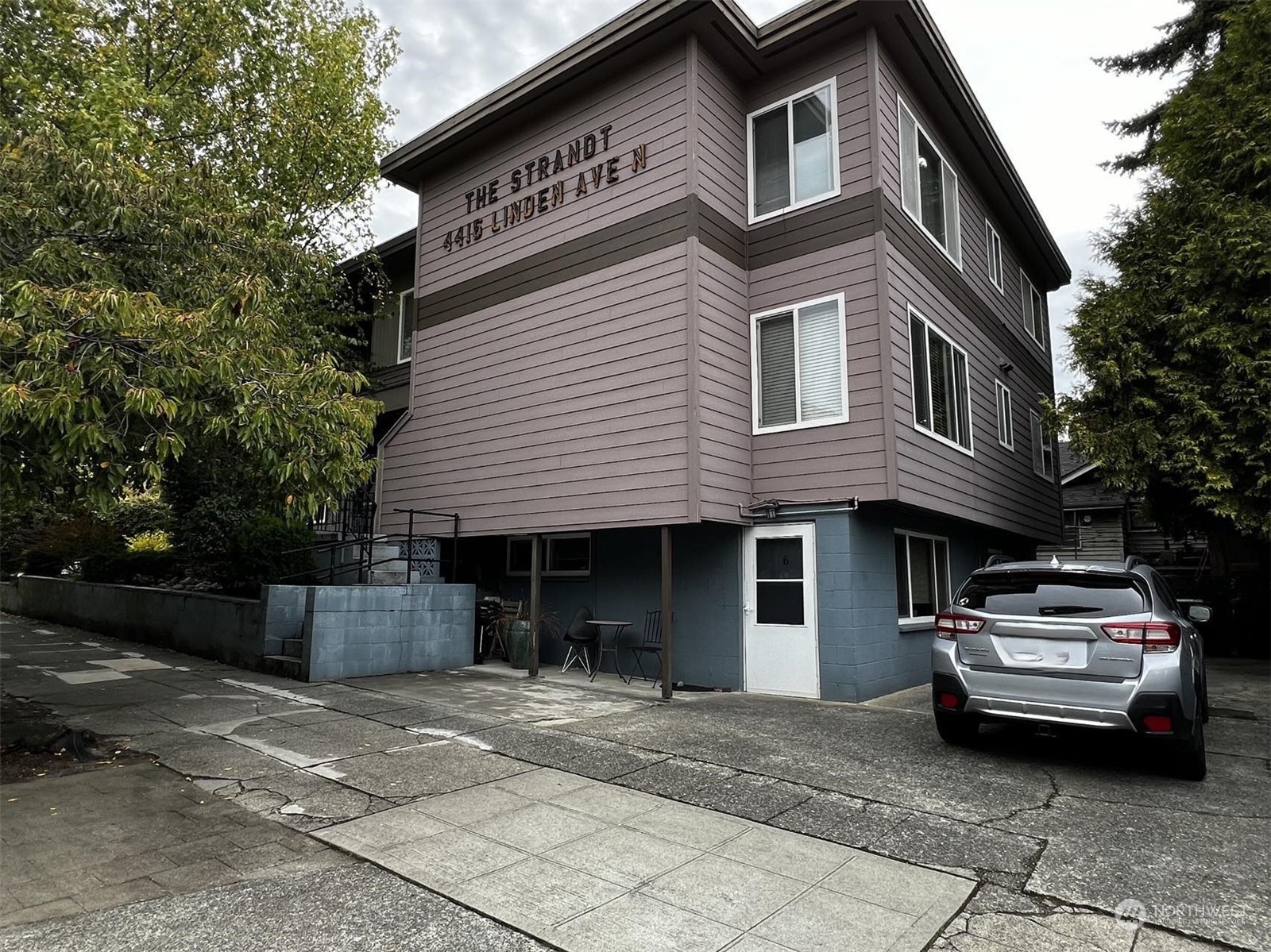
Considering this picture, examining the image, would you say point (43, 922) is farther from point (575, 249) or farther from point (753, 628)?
point (575, 249)

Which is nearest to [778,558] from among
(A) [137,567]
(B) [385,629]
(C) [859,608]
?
(C) [859,608]

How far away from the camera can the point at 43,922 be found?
127 inches

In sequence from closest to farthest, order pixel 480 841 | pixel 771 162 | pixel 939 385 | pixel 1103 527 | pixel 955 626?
pixel 480 841
pixel 955 626
pixel 771 162
pixel 939 385
pixel 1103 527

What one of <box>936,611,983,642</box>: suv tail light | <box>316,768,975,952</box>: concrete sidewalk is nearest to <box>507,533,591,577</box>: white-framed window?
<box>936,611,983,642</box>: suv tail light

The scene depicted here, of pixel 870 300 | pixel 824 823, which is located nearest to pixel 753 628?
pixel 870 300

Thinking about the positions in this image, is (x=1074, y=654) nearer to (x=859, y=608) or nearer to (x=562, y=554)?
(x=859, y=608)

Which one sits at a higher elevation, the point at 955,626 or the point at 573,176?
the point at 573,176

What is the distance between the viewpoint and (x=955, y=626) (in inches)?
235

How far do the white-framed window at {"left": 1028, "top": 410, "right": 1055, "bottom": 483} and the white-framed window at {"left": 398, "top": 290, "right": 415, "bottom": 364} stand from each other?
13.1 meters

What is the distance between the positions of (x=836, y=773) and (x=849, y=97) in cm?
835

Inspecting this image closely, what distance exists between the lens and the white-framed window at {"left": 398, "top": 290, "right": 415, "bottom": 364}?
15789 mm

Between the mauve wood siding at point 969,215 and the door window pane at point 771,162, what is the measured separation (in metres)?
1.30

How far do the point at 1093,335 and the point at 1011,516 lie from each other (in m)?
3.40

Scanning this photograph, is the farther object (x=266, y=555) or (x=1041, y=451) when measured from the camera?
(x=1041, y=451)
